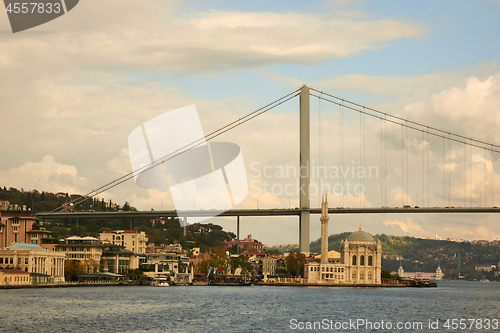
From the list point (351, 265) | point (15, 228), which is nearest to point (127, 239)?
point (15, 228)

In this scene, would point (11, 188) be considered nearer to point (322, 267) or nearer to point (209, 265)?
point (209, 265)

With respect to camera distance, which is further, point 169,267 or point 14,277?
point 169,267

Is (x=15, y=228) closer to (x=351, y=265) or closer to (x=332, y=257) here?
(x=351, y=265)

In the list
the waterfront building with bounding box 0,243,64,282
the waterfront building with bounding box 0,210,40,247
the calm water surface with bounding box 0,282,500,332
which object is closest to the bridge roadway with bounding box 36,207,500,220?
the waterfront building with bounding box 0,210,40,247

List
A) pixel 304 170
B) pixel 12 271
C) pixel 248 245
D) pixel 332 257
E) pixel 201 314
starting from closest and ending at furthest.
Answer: pixel 201 314 → pixel 12 271 → pixel 304 170 → pixel 332 257 → pixel 248 245

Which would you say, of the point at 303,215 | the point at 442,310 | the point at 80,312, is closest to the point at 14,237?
the point at 303,215

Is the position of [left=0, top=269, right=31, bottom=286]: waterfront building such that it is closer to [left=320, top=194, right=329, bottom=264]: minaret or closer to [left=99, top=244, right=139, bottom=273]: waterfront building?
[left=99, top=244, right=139, bottom=273]: waterfront building

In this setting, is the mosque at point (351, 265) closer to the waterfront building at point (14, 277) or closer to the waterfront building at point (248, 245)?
the waterfront building at point (14, 277)
